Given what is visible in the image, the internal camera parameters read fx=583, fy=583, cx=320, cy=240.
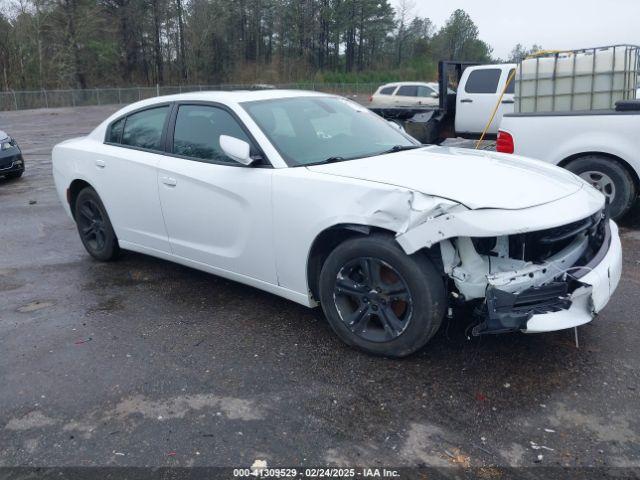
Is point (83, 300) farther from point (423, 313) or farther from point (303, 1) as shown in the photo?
point (303, 1)

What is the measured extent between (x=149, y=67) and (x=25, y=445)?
62.6 metres

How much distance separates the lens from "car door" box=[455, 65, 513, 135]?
12.5 meters

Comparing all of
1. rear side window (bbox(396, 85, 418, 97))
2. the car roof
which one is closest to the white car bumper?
the car roof

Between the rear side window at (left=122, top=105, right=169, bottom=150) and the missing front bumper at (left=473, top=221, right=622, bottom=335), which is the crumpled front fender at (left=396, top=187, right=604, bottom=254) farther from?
the rear side window at (left=122, top=105, right=169, bottom=150)

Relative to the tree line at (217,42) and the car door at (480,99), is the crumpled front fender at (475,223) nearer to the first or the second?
the car door at (480,99)

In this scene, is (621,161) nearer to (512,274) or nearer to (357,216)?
(512,274)

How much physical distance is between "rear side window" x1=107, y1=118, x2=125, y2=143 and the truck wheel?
4.66 m

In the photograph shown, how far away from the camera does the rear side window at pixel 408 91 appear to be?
21.4 m

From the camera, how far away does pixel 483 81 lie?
12750 millimetres

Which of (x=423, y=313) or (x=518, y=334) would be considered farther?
(x=518, y=334)

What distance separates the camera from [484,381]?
3.29 meters

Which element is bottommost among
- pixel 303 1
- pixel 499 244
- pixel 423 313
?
pixel 423 313

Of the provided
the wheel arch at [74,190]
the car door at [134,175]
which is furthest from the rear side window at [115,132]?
the wheel arch at [74,190]

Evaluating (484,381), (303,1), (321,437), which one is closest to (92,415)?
(321,437)
